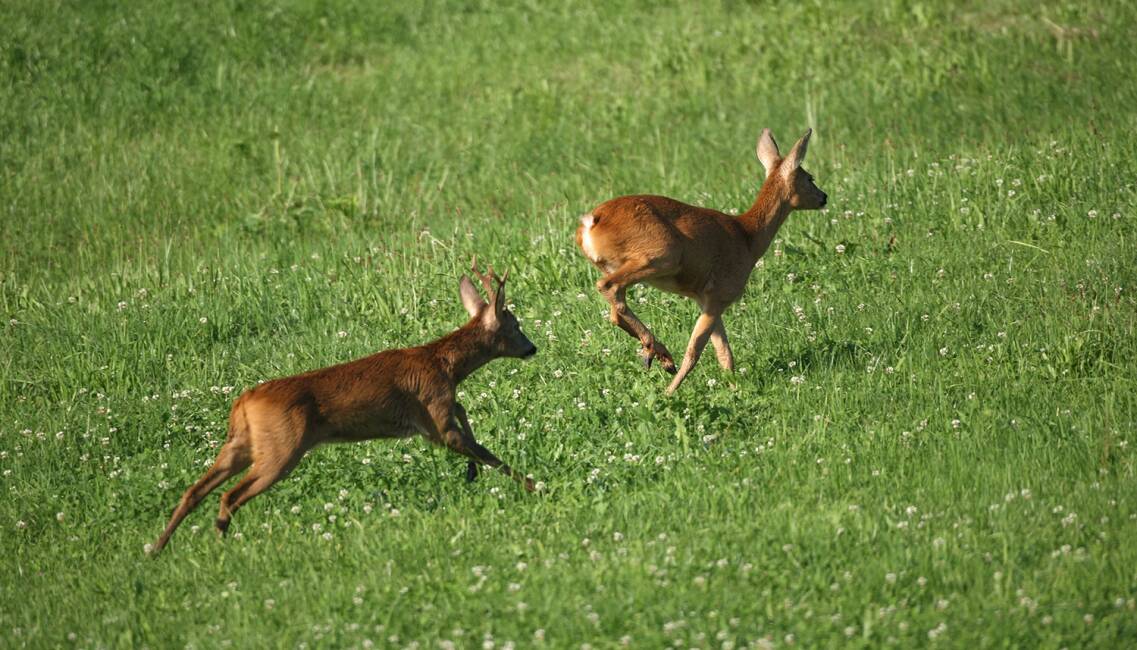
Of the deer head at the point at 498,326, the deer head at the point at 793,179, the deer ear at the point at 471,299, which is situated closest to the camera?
the deer head at the point at 498,326

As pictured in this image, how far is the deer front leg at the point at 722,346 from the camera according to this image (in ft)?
30.1

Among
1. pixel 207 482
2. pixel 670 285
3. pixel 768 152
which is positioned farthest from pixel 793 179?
pixel 207 482

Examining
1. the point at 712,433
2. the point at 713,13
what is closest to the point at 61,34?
the point at 713,13

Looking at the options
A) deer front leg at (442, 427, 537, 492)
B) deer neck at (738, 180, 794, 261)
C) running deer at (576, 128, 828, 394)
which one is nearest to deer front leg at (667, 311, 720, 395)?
running deer at (576, 128, 828, 394)

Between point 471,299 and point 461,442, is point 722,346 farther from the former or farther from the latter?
point 461,442

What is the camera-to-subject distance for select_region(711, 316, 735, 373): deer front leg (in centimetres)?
917

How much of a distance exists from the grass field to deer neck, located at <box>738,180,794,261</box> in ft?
1.79

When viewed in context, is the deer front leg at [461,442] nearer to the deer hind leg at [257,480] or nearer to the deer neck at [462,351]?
the deer neck at [462,351]

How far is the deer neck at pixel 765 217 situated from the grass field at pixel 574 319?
1.79ft

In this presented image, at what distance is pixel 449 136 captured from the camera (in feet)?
49.5

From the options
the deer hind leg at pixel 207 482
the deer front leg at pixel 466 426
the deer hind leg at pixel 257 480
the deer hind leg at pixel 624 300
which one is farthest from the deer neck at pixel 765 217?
the deer hind leg at pixel 207 482

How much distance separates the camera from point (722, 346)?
923 cm

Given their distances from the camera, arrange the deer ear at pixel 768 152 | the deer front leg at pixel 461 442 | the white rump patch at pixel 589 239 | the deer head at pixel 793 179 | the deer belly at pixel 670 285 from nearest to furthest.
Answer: the deer front leg at pixel 461 442 → the white rump patch at pixel 589 239 → the deer belly at pixel 670 285 → the deer head at pixel 793 179 → the deer ear at pixel 768 152

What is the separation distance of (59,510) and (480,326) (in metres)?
2.45
